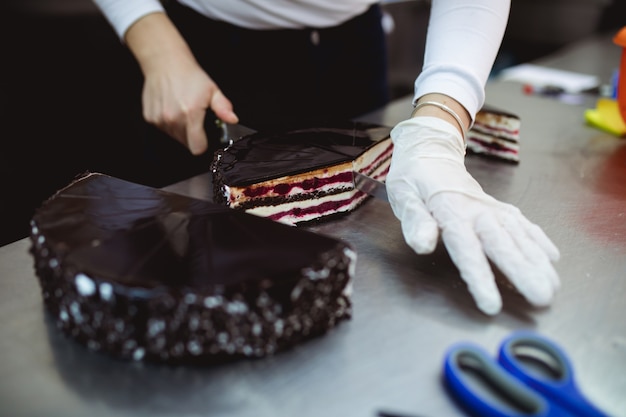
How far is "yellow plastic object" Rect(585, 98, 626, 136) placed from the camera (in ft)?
7.40

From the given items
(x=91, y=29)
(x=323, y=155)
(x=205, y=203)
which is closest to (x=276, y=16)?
(x=323, y=155)

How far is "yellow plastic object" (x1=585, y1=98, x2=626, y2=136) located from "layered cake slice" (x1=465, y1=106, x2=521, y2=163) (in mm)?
516

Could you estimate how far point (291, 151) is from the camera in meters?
1.65

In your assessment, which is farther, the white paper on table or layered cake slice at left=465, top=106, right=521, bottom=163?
the white paper on table

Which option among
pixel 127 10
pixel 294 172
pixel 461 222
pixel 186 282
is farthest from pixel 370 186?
pixel 127 10

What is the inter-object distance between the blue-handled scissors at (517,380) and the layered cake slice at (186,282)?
264mm

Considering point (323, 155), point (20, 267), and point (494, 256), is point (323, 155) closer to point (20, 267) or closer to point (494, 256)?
point (494, 256)

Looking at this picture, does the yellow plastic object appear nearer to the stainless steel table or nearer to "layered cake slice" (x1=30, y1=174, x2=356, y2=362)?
the stainless steel table

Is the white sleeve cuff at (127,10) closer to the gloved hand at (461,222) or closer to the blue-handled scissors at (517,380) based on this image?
the gloved hand at (461,222)

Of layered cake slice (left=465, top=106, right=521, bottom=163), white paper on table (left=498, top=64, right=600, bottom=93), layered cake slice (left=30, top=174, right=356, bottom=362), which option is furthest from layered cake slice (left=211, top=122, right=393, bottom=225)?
white paper on table (left=498, top=64, right=600, bottom=93)

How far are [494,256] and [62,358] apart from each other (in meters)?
0.87

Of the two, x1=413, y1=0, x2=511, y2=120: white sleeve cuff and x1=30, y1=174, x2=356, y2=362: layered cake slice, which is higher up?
x1=413, y1=0, x2=511, y2=120: white sleeve cuff

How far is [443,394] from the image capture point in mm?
1001

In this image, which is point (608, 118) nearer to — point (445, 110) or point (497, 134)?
point (497, 134)
